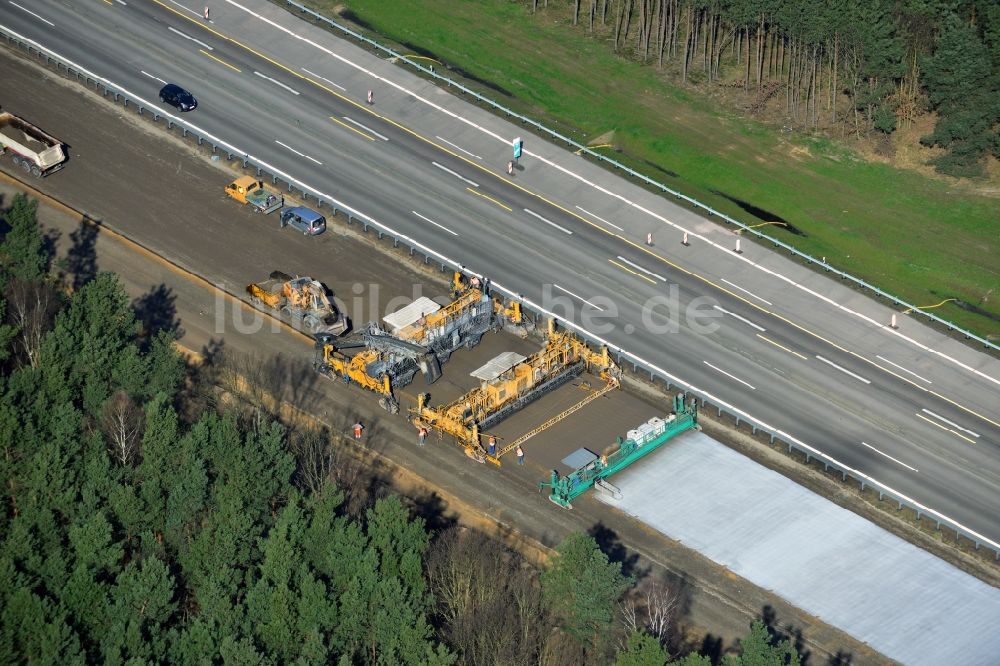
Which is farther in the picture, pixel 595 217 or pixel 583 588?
pixel 595 217

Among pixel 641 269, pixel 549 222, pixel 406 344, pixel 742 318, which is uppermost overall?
pixel 549 222

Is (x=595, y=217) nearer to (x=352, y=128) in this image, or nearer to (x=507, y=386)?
(x=352, y=128)

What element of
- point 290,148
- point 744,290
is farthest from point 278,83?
point 744,290

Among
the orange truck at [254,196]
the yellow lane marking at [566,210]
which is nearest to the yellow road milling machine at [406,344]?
the orange truck at [254,196]

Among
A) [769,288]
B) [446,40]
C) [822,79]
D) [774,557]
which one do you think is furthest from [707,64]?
[774,557]

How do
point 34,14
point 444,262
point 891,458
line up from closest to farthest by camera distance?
point 891,458, point 444,262, point 34,14

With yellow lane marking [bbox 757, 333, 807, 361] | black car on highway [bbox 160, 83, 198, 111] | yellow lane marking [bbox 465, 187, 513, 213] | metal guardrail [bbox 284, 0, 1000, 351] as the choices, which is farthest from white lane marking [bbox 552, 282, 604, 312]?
black car on highway [bbox 160, 83, 198, 111]
